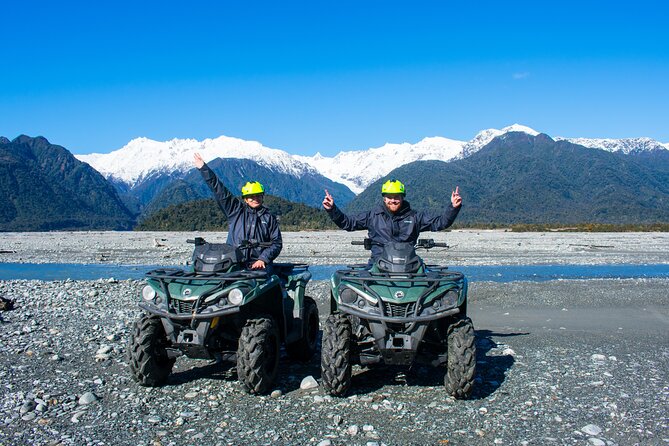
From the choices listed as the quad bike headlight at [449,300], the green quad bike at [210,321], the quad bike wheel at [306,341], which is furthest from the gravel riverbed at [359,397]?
the quad bike headlight at [449,300]

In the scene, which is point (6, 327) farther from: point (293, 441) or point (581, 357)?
point (581, 357)

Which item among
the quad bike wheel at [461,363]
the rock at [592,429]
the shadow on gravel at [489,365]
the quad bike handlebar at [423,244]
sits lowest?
the shadow on gravel at [489,365]

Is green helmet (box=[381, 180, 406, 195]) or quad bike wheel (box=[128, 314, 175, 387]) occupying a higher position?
green helmet (box=[381, 180, 406, 195])

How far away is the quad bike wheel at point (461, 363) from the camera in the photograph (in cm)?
668

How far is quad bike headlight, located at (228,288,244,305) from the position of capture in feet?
22.5

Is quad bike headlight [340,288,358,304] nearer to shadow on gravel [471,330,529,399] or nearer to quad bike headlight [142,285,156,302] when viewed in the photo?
shadow on gravel [471,330,529,399]

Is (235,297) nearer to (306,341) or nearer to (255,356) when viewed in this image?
(255,356)

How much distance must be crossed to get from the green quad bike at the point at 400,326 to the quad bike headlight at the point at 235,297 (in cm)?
109

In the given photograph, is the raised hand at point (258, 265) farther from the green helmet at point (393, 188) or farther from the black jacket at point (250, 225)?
the green helmet at point (393, 188)

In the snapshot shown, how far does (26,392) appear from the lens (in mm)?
7047

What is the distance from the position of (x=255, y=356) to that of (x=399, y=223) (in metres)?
2.96

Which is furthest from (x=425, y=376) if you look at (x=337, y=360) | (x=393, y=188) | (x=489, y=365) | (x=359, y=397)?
(x=393, y=188)

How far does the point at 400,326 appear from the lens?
6727 millimetres

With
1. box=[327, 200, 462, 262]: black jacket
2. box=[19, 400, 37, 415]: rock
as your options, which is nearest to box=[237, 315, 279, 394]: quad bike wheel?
box=[327, 200, 462, 262]: black jacket
